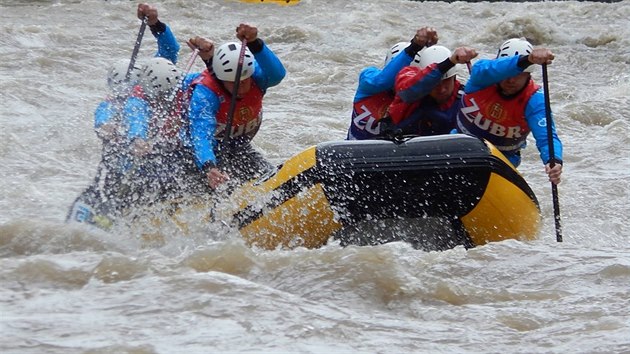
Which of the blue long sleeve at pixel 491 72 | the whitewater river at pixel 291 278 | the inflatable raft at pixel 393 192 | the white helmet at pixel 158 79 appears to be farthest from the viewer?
the white helmet at pixel 158 79

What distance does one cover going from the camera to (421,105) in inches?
266

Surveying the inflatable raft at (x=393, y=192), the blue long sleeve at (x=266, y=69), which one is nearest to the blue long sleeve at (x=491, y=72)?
the inflatable raft at (x=393, y=192)

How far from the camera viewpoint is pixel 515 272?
5309 millimetres

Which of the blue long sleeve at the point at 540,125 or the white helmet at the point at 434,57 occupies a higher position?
the white helmet at the point at 434,57

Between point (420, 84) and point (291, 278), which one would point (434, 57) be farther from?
point (291, 278)

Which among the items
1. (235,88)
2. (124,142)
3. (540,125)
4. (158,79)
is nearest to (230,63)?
→ (235,88)

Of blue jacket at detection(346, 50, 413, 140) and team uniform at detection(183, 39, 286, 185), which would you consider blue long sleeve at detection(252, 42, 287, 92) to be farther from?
blue jacket at detection(346, 50, 413, 140)

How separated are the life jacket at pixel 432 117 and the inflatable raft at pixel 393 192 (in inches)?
34.6

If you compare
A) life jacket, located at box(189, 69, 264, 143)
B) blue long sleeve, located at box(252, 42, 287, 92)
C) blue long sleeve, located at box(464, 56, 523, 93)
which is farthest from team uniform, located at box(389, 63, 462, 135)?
life jacket, located at box(189, 69, 264, 143)

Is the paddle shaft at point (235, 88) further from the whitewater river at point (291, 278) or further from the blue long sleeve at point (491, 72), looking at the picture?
the blue long sleeve at point (491, 72)

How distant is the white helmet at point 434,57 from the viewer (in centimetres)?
656

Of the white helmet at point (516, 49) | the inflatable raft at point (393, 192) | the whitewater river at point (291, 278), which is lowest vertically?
the whitewater river at point (291, 278)

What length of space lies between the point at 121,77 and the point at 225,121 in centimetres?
99

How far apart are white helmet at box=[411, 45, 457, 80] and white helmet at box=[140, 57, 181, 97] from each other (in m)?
1.60
